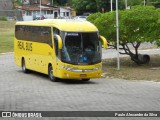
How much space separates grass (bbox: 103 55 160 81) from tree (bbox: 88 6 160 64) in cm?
168

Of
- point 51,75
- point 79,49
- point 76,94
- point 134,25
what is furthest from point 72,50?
point 134,25

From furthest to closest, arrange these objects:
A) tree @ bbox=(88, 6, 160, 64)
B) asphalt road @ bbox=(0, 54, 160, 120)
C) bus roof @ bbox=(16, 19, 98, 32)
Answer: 1. tree @ bbox=(88, 6, 160, 64)
2. bus roof @ bbox=(16, 19, 98, 32)
3. asphalt road @ bbox=(0, 54, 160, 120)

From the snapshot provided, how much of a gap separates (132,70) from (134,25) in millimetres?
2917

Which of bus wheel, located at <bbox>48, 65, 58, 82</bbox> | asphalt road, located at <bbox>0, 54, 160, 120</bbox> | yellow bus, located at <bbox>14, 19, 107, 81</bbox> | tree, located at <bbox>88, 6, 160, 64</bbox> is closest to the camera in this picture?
asphalt road, located at <bbox>0, 54, 160, 120</bbox>

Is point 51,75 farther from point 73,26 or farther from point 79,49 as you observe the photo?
point 73,26

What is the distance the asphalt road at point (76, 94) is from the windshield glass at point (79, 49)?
116 centimetres

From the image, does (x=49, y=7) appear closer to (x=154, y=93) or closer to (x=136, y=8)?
(x=136, y=8)

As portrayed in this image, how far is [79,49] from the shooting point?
24281 mm

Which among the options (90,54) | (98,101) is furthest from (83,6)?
(98,101)

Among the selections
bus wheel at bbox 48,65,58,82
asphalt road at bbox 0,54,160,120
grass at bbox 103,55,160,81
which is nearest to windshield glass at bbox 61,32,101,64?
asphalt road at bbox 0,54,160,120

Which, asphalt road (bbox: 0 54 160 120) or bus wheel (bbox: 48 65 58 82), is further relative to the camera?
bus wheel (bbox: 48 65 58 82)

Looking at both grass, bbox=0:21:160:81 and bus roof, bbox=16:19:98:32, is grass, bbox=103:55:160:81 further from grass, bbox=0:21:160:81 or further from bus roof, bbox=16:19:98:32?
bus roof, bbox=16:19:98:32

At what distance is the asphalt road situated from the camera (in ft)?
54.3

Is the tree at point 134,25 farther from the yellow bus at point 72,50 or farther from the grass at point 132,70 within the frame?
the yellow bus at point 72,50
